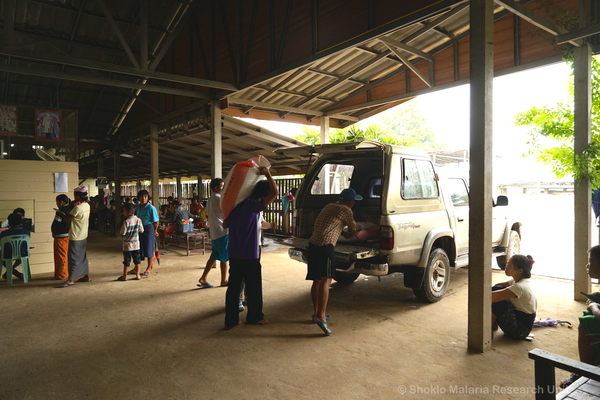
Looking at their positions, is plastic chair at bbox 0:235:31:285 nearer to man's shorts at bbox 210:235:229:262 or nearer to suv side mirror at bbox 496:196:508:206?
man's shorts at bbox 210:235:229:262

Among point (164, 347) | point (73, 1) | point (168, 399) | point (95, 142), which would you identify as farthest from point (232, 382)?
point (95, 142)

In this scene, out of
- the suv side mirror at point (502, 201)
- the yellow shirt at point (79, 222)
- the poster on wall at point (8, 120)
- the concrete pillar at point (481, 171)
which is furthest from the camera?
the poster on wall at point (8, 120)

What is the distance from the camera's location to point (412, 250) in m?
4.89

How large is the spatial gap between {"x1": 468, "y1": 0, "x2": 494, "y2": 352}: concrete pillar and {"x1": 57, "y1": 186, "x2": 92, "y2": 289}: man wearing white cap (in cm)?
605

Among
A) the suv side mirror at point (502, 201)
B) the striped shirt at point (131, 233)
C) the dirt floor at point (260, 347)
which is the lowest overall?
the dirt floor at point (260, 347)

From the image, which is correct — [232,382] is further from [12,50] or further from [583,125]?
[12,50]

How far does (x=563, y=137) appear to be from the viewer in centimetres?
568

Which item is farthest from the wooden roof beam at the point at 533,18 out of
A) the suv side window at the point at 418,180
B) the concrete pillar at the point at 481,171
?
the suv side window at the point at 418,180

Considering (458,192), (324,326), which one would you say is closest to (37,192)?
(324,326)

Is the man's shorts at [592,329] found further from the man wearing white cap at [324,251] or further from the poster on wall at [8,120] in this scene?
the poster on wall at [8,120]

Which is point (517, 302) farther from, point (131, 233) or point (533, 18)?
point (131, 233)

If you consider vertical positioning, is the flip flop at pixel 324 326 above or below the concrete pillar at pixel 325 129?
below

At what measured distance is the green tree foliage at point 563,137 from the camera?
512 centimetres

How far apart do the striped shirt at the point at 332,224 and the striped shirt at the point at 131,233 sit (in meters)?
3.79
